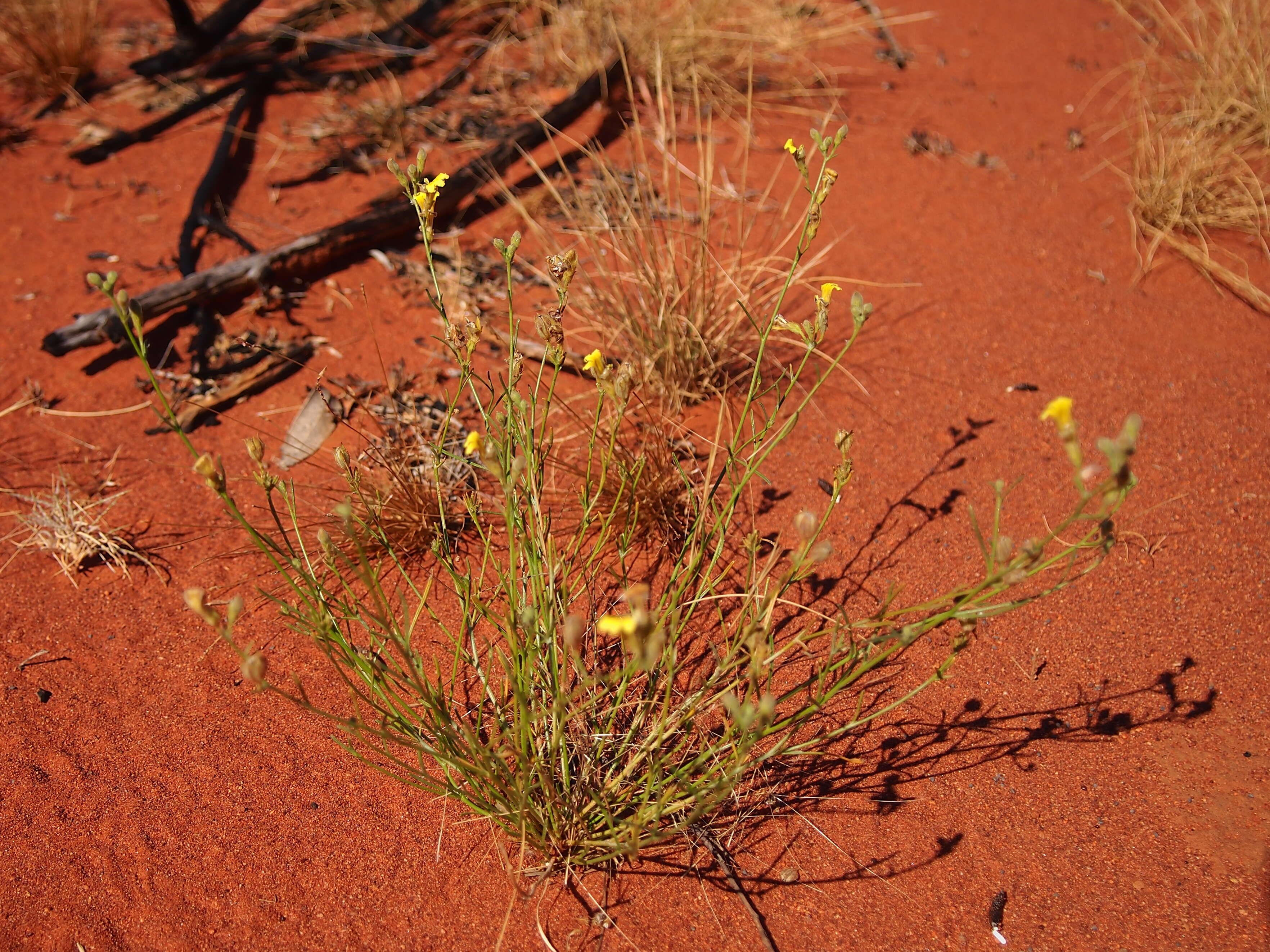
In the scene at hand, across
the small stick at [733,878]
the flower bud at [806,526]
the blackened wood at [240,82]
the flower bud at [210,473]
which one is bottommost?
the small stick at [733,878]

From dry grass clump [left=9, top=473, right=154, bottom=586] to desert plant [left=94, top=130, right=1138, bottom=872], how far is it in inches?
15.0

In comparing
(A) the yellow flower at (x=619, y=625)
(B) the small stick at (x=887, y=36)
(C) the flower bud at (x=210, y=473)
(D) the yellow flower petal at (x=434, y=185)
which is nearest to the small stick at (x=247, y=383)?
(D) the yellow flower petal at (x=434, y=185)

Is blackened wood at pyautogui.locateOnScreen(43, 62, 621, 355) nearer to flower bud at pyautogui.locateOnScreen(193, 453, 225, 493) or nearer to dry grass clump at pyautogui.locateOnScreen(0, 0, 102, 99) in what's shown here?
flower bud at pyautogui.locateOnScreen(193, 453, 225, 493)

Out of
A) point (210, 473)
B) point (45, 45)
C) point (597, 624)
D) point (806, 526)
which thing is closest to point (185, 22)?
point (45, 45)

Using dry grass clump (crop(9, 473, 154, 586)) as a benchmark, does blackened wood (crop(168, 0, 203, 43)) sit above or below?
above

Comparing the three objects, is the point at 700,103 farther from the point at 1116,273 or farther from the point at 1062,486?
the point at 1062,486

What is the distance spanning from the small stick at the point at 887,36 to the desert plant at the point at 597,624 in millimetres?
3214

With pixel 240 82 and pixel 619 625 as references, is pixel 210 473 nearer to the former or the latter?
pixel 619 625

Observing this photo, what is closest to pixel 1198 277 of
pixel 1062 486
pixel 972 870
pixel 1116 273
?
pixel 1116 273

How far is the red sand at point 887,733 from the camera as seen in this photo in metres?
1.75

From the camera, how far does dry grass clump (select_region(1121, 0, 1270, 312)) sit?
3.68 metres

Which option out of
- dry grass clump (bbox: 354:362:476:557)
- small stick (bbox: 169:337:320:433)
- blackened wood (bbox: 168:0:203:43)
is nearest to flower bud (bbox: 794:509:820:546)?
dry grass clump (bbox: 354:362:476:557)

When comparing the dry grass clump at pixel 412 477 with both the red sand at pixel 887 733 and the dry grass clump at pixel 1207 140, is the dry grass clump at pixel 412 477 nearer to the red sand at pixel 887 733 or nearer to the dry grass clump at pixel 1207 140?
the red sand at pixel 887 733

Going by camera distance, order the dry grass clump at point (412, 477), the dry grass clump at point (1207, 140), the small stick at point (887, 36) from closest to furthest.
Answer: the dry grass clump at point (412, 477) < the dry grass clump at point (1207, 140) < the small stick at point (887, 36)
